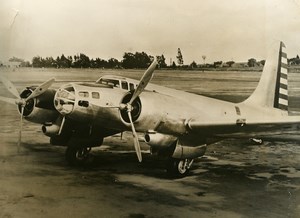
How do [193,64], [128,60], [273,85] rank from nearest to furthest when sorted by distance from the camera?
[128,60] < [193,64] < [273,85]

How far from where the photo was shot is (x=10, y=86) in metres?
3.15

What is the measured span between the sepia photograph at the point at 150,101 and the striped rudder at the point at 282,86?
0.04m

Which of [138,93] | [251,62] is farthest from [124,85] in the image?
[251,62]

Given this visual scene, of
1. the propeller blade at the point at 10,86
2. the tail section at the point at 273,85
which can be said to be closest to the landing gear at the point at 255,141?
the tail section at the point at 273,85

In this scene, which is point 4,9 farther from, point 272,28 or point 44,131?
point 272,28

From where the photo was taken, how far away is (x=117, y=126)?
324 cm

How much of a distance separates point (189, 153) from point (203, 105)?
0.45m

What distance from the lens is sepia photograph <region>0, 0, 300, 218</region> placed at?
9.44 feet

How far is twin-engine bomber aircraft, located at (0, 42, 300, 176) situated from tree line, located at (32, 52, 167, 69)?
90mm

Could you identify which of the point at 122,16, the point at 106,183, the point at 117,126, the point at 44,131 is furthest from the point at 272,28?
the point at 44,131

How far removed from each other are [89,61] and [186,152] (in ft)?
3.74

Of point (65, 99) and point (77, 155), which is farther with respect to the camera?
point (77, 155)

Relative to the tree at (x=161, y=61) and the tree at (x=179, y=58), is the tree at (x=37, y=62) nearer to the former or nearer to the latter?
the tree at (x=161, y=61)

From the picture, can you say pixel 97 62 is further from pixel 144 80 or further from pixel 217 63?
pixel 217 63
